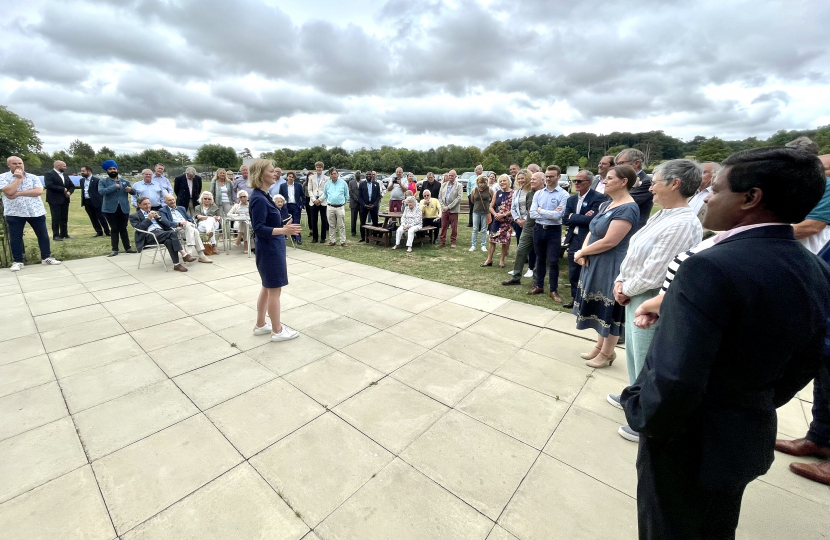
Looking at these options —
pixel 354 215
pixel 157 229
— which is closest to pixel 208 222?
pixel 157 229

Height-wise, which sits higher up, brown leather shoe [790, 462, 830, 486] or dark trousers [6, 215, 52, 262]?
dark trousers [6, 215, 52, 262]

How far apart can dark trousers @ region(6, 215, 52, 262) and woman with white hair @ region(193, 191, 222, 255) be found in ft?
7.56

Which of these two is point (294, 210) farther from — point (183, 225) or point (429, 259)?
point (429, 259)

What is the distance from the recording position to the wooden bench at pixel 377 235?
28.6 feet

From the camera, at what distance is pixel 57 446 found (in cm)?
223

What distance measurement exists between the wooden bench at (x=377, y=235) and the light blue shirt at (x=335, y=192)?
0.96 meters

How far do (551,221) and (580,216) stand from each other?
19.7 inches

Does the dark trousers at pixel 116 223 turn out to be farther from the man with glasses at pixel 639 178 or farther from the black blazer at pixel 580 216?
the man with glasses at pixel 639 178

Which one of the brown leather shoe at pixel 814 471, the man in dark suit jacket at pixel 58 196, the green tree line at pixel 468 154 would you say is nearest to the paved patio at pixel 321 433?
the brown leather shoe at pixel 814 471

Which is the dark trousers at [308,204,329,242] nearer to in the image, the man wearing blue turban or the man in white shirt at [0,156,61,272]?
the man wearing blue turban

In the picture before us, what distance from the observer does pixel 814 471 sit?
208cm

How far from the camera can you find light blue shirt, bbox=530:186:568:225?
4824mm

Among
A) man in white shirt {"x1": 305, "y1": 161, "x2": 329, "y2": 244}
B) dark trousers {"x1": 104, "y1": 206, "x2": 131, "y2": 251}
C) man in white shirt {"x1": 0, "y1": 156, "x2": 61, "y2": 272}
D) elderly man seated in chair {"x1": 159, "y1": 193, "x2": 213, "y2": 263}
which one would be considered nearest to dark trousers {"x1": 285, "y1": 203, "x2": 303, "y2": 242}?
man in white shirt {"x1": 305, "y1": 161, "x2": 329, "y2": 244}

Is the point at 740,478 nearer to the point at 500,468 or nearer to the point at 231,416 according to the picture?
the point at 500,468
